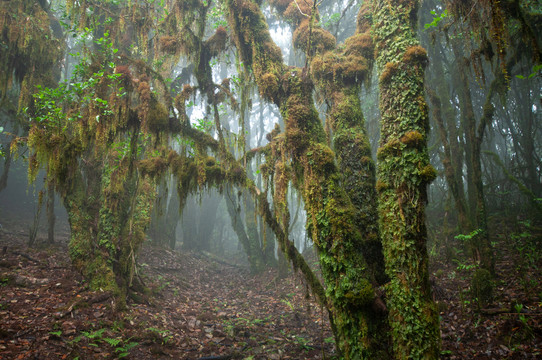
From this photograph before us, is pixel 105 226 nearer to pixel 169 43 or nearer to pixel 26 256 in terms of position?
pixel 26 256

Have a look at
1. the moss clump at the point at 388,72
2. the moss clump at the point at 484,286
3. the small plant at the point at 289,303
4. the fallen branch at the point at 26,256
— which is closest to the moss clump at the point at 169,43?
the moss clump at the point at 388,72

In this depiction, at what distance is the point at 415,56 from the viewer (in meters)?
4.53

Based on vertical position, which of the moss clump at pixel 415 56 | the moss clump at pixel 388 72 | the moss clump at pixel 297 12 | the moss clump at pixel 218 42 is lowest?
the moss clump at pixel 388 72

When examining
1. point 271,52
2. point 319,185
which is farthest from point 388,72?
point 271,52

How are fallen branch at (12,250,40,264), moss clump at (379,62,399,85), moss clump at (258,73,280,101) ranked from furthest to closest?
fallen branch at (12,250,40,264) < moss clump at (258,73,280,101) < moss clump at (379,62,399,85)

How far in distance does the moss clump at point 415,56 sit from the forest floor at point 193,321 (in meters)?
4.30

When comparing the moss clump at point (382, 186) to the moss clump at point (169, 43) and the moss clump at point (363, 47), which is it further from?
the moss clump at point (169, 43)

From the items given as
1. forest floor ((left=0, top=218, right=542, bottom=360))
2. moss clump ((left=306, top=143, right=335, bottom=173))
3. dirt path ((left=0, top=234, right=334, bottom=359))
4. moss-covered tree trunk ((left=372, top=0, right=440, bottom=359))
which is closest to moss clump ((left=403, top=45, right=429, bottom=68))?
moss-covered tree trunk ((left=372, top=0, right=440, bottom=359))

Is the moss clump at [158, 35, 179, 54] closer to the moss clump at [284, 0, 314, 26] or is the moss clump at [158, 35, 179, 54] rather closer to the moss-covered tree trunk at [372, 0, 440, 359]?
the moss clump at [284, 0, 314, 26]

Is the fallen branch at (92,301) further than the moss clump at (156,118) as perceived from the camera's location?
No

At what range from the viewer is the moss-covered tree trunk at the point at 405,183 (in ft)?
12.2

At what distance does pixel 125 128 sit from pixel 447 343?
8962 millimetres

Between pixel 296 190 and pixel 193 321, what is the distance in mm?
5014

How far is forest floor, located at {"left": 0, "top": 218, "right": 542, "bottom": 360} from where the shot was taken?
5.09 meters
